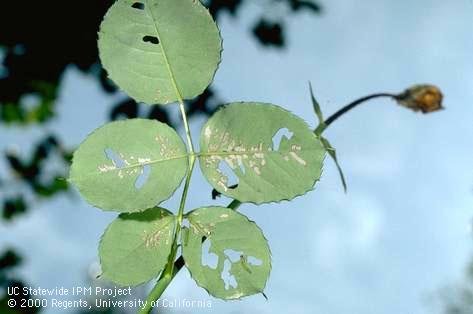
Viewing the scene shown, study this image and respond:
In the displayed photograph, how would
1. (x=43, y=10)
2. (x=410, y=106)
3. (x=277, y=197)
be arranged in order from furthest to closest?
1. (x=43, y=10)
2. (x=410, y=106)
3. (x=277, y=197)

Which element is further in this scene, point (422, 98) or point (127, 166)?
point (422, 98)

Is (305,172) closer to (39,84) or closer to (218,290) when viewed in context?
(218,290)

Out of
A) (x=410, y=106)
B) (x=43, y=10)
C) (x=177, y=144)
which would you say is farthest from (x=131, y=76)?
(x=43, y=10)

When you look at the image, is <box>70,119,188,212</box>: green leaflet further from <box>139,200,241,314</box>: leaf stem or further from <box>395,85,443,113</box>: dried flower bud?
<box>395,85,443,113</box>: dried flower bud

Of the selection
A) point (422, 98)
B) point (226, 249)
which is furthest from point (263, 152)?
point (422, 98)

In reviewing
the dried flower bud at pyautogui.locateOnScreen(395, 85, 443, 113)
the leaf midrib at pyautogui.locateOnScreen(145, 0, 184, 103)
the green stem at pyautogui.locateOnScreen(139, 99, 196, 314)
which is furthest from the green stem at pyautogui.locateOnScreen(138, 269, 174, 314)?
the dried flower bud at pyautogui.locateOnScreen(395, 85, 443, 113)

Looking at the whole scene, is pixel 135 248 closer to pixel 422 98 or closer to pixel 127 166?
pixel 127 166
